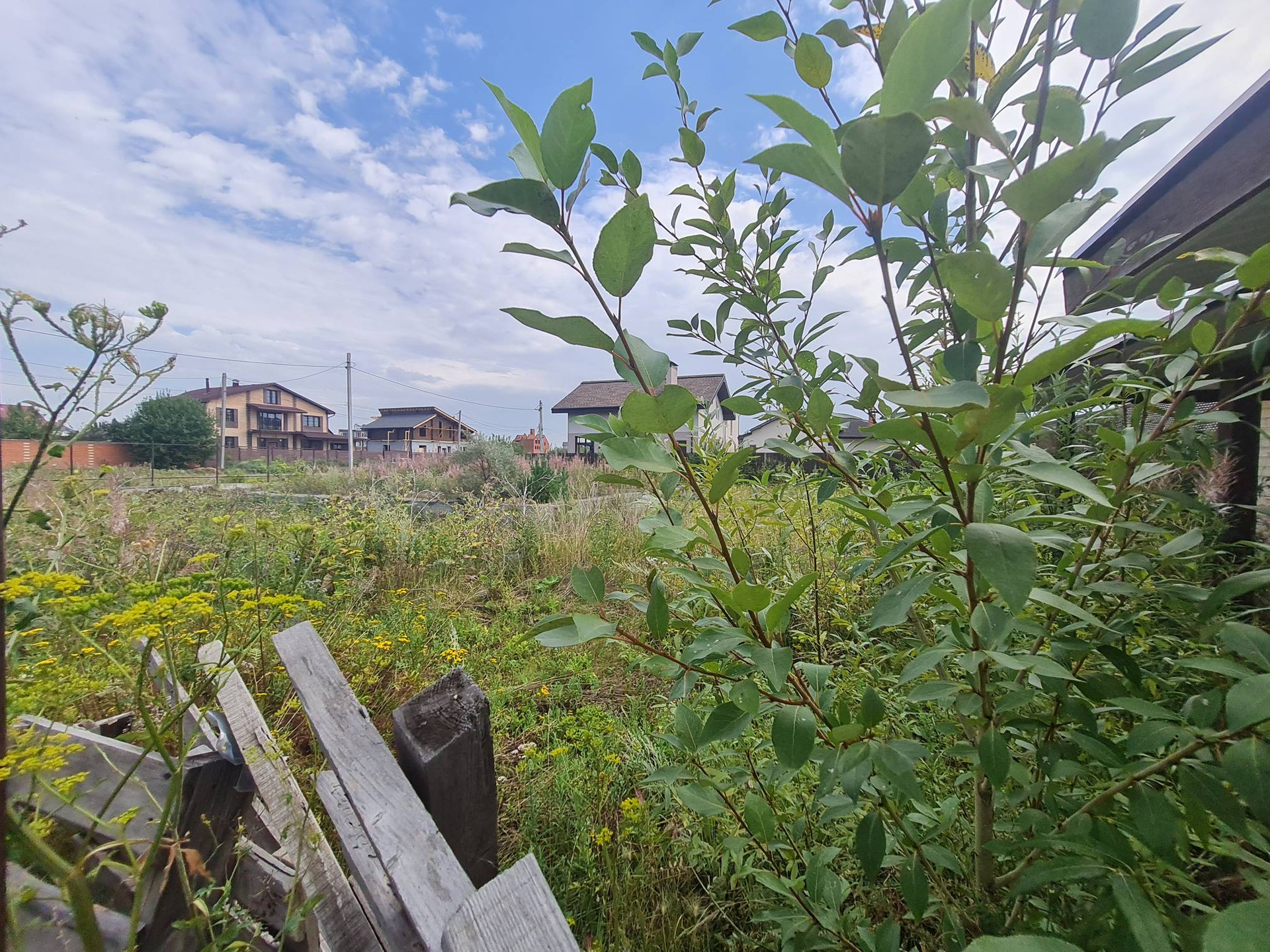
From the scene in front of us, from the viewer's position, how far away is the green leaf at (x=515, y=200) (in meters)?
0.46

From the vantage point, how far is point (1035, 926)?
640mm

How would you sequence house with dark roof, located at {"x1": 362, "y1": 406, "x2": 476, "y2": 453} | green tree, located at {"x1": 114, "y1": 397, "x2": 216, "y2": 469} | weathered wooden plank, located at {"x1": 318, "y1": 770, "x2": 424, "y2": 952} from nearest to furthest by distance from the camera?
weathered wooden plank, located at {"x1": 318, "y1": 770, "x2": 424, "y2": 952} → green tree, located at {"x1": 114, "y1": 397, "x2": 216, "y2": 469} → house with dark roof, located at {"x1": 362, "y1": 406, "x2": 476, "y2": 453}

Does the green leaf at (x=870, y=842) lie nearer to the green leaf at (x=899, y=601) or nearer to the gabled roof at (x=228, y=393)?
the green leaf at (x=899, y=601)

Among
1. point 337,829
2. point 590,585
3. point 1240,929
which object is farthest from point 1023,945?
point 337,829

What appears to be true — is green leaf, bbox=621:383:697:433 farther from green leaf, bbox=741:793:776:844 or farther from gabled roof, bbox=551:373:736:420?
gabled roof, bbox=551:373:736:420

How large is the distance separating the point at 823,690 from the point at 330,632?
8.47ft

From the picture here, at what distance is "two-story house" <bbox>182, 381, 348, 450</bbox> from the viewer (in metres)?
29.7

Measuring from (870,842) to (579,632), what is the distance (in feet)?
1.43

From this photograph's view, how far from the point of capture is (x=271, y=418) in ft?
113

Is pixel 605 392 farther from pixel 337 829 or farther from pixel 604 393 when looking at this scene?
pixel 337 829

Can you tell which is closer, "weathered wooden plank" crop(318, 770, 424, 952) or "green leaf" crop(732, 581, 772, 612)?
"green leaf" crop(732, 581, 772, 612)

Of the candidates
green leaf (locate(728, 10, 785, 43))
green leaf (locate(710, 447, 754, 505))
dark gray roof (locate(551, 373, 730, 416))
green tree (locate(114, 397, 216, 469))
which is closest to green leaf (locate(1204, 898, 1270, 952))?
green leaf (locate(710, 447, 754, 505))

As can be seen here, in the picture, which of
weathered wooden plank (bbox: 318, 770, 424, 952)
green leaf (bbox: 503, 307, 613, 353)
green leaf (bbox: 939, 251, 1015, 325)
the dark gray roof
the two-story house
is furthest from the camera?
the two-story house

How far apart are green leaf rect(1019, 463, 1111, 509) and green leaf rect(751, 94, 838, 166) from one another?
30cm
